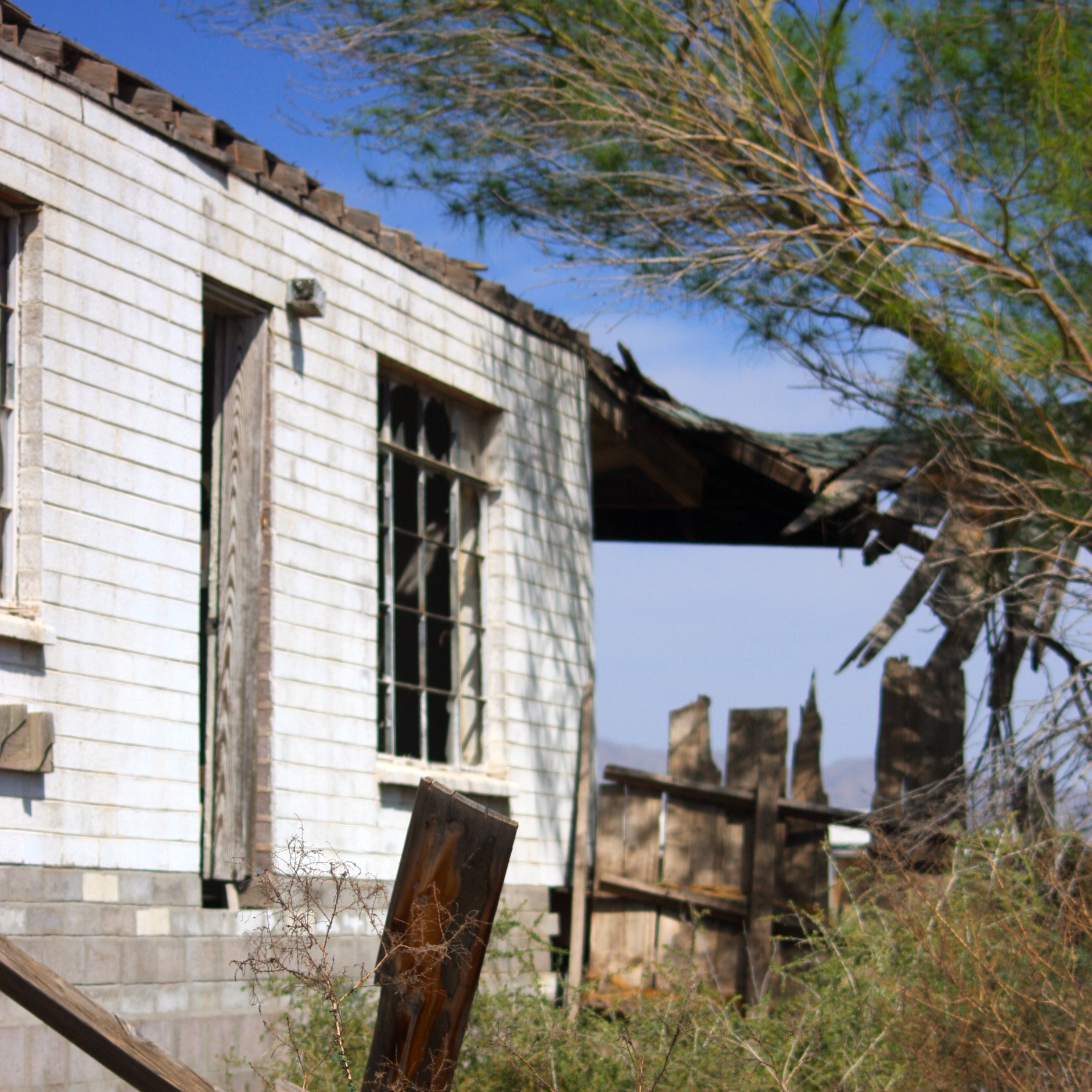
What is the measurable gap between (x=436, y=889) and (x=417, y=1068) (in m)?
0.44

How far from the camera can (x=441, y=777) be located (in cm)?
865

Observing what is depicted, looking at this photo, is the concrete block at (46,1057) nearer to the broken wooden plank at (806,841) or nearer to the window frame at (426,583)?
the window frame at (426,583)

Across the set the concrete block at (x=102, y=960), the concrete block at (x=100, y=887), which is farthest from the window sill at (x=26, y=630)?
the concrete block at (x=102, y=960)

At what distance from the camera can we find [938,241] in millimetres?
9008

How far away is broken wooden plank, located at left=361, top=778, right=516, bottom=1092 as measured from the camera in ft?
12.0

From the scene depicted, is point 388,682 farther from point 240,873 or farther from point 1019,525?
point 1019,525

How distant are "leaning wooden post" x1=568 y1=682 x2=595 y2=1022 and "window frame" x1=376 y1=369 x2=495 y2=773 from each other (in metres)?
0.92

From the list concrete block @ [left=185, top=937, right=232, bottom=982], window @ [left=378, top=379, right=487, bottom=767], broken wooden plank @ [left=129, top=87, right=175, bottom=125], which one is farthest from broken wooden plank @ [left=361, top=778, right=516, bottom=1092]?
window @ [left=378, top=379, right=487, bottom=767]

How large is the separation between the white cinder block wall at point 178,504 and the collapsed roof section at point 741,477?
64.7 inches

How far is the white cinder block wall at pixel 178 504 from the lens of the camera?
21.1ft

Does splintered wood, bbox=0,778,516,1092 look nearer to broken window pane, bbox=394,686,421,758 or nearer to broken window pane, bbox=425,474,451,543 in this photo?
broken window pane, bbox=394,686,421,758

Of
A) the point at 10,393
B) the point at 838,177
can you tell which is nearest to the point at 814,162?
the point at 838,177

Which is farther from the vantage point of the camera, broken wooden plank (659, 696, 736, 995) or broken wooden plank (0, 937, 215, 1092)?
broken wooden plank (659, 696, 736, 995)

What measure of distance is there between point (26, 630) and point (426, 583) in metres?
3.44
